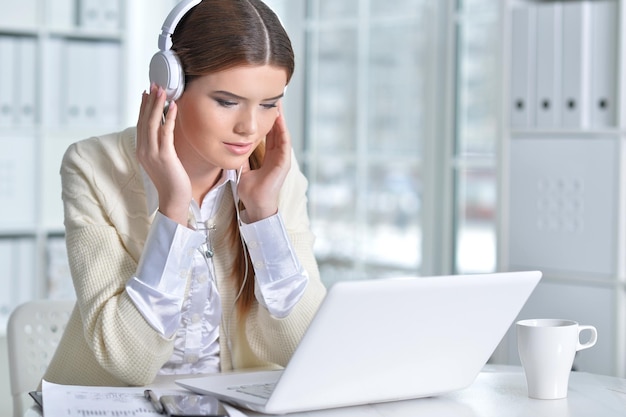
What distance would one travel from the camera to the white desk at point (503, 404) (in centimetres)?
116

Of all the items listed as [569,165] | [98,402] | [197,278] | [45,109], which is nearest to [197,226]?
[197,278]

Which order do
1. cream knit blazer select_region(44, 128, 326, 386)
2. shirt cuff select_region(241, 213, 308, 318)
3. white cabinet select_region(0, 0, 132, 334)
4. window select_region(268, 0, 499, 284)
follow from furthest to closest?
1. window select_region(268, 0, 499, 284)
2. white cabinet select_region(0, 0, 132, 334)
3. shirt cuff select_region(241, 213, 308, 318)
4. cream knit blazer select_region(44, 128, 326, 386)

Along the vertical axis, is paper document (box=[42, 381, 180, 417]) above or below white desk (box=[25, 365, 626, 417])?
above

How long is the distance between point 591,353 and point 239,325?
1515 millimetres

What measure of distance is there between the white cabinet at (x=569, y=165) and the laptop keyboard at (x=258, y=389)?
5.62 ft

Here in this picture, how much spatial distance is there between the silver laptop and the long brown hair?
1.59 ft

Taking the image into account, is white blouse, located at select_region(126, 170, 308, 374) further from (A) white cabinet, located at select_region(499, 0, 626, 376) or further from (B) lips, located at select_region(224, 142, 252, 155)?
(A) white cabinet, located at select_region(499, 0, 626, 376)

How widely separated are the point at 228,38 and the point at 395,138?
2132 millimetres

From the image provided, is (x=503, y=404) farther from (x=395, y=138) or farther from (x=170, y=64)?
(x=395, y=138)

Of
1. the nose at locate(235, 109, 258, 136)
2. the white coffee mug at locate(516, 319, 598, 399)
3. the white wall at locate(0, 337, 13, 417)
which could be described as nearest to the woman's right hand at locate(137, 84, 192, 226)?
the nose at locate(235, 109, 258, 136)

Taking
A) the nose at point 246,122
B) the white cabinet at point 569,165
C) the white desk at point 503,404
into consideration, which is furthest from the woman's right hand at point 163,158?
the white cabinet at point 569,165

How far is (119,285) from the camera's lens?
1415 millimetres

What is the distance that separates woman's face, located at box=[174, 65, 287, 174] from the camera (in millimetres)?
1418

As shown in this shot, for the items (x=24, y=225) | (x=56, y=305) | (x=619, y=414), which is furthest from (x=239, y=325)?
(x=24, y=225)
